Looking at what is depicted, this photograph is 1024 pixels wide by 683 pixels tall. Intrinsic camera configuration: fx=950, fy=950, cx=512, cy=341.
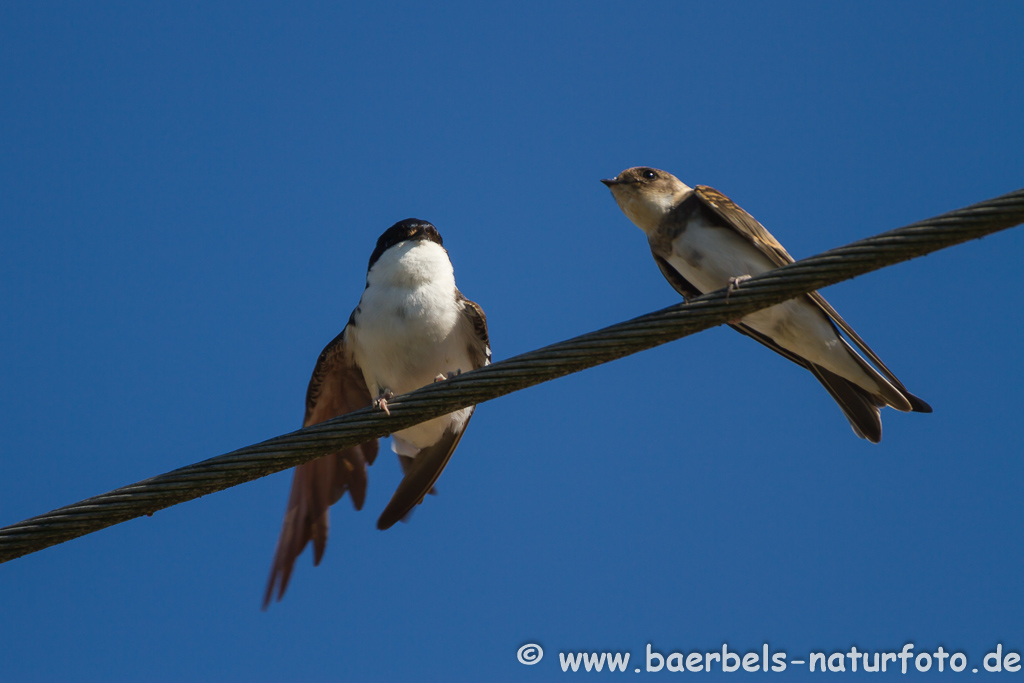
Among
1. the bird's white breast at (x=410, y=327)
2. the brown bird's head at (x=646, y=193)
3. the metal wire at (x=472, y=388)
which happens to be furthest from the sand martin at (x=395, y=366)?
the metal wire at (x=472, y=388)

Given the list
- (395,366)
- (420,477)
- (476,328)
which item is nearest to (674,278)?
(476,328)

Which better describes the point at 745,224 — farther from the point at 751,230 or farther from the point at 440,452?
the point at 440,452

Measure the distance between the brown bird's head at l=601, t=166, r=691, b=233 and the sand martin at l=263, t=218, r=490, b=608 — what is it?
49.6 inches

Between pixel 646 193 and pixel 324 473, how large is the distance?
304 centimetres

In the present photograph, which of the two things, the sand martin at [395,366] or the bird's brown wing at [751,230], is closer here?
the bird's brown wing at [751,230]

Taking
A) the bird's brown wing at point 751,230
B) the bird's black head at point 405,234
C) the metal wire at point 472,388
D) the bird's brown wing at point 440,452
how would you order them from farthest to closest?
the bird's black head at point 405,234, the bird's brown wing at point 440,452, the bird's brown wing at point 751,230, the metal wire at point 472,388

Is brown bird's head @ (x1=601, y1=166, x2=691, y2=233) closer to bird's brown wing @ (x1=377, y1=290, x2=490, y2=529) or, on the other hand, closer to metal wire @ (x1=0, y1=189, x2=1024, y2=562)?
bird's brown wing @ (x1=377, y1=290, x2=490, y2=529)

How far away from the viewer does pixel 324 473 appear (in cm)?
689

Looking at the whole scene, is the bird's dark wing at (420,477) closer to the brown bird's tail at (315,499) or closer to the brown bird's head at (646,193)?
the brown bird's tail at (315,499)

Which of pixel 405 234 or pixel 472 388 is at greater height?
pixel 405 234

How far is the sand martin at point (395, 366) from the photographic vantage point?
6.29 m

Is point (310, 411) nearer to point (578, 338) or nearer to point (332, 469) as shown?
point (332, 469)

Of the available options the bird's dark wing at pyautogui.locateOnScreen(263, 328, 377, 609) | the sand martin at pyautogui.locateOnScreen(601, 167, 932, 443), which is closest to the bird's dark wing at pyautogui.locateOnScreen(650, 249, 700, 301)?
the sand martin at pyautogui.locateOnScreen(601, 167, 932, 443)

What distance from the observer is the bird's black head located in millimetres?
6859
